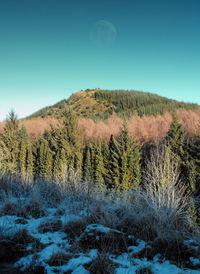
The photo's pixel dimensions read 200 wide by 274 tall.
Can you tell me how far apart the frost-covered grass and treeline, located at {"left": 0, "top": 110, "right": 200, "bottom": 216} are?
613 centimetres

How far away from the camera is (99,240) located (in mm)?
2541

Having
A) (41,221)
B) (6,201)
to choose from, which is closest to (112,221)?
(41,221)

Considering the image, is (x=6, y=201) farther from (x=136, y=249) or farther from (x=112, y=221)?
(x=136, y=249)

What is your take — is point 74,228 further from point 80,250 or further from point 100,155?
point 100,155

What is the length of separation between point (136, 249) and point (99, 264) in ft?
2.09

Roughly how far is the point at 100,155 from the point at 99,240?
64.6 feet

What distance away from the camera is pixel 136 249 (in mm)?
2383

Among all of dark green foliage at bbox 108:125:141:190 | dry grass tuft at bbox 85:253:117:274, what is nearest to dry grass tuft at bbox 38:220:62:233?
dry grass tuft at bbox 85:253:117:274

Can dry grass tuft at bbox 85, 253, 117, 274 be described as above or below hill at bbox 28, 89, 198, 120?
below

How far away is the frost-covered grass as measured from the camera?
2.04 metres

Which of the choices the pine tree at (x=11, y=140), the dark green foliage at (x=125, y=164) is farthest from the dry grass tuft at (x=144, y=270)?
the pine tree at (x=11, y=140)

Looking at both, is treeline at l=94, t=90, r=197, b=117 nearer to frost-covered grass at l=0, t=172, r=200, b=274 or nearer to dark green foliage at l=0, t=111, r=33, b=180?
dark green foliage at l=0, t=111, r=33, b=180

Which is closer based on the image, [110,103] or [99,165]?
[99,165]

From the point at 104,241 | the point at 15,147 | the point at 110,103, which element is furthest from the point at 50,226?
the point at 110,103
